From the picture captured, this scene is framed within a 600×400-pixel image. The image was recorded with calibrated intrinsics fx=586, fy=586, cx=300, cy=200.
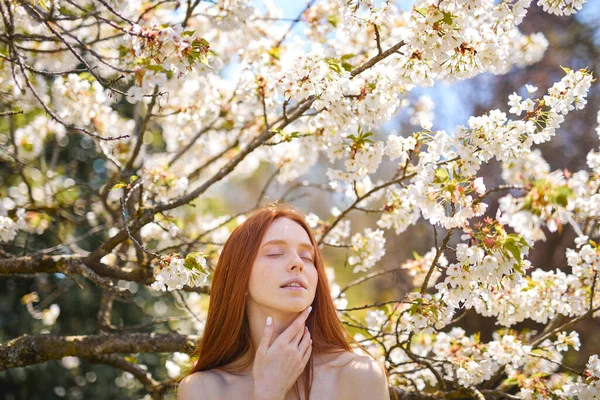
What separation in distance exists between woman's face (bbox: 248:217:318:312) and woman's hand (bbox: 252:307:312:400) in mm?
71

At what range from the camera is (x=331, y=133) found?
249 centimetres

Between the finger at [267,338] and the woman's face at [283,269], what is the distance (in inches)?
2.2

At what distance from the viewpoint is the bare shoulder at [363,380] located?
174cm

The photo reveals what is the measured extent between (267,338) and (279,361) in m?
0.08

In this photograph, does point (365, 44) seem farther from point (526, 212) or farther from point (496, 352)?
point (526, 212)

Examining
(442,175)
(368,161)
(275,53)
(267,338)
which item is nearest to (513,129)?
(442,175)

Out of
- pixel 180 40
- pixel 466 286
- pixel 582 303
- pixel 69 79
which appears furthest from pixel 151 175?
pixel 582 303

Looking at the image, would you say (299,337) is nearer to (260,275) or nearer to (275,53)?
(260,275)

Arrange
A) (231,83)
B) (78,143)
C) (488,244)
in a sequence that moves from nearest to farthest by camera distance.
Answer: (488,244) < (231,83) < (78,143)

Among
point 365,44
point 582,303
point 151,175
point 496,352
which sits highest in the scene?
point 365,44

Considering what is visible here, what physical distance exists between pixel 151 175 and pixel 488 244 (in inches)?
66.4

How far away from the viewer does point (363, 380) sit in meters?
1.75

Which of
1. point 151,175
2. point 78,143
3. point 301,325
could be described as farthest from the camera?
point 78,143

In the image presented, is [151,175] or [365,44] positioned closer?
[151,175]
